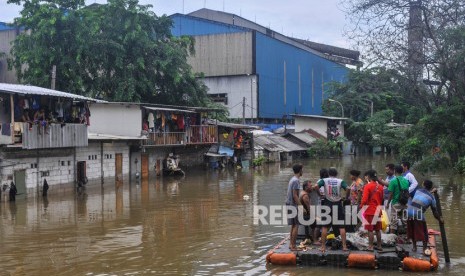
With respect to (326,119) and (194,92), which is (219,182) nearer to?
(194,92)

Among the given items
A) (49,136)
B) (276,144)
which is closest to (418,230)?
(49,136)

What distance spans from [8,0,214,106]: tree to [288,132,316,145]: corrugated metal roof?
58.5 feet

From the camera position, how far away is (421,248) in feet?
33.3

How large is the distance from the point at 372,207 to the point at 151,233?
635cm

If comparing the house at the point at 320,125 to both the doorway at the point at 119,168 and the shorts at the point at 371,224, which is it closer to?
the doorway at the point at 119,168

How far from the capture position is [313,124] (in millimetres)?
57188

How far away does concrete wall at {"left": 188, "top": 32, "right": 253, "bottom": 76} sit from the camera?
5538cm

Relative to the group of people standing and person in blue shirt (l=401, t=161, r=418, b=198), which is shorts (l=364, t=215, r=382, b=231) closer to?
the group of people standing

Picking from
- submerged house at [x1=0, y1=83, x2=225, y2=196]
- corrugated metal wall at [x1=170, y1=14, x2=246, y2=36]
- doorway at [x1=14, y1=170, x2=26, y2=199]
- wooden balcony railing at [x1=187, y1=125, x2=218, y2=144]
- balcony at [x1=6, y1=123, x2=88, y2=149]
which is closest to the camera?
balcony at [x1=6, y1=123, x2=88, y2=149]

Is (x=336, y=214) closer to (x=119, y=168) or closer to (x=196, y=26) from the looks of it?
(x=119, y=168)

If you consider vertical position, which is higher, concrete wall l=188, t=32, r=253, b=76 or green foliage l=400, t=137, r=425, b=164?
concrete wall l=188, t=32, r=253, b=76

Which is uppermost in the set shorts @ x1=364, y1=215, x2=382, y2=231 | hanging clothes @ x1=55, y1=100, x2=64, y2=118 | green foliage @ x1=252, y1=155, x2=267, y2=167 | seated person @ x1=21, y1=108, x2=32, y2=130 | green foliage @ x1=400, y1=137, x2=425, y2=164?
hanging clothes @ x1=55, y1=100, x2=64, y2=118

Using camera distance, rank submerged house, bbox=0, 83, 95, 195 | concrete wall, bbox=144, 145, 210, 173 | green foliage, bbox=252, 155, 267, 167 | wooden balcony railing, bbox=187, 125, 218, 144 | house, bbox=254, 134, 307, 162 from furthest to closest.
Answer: house, bbox=254, 134, 307, 162, green foliage, bbox=252, 155, 267, 167, wooden balcony railing, bbox=187, 125, 218, 144, concrete wall, bbox=144, 145, 210, 173, submerged house, bbox=0, 83, 95, 195

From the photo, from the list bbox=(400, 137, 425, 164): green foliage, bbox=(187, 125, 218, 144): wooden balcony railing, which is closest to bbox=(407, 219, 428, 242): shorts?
bbox=(400, 137, 425, 164): green foliage
